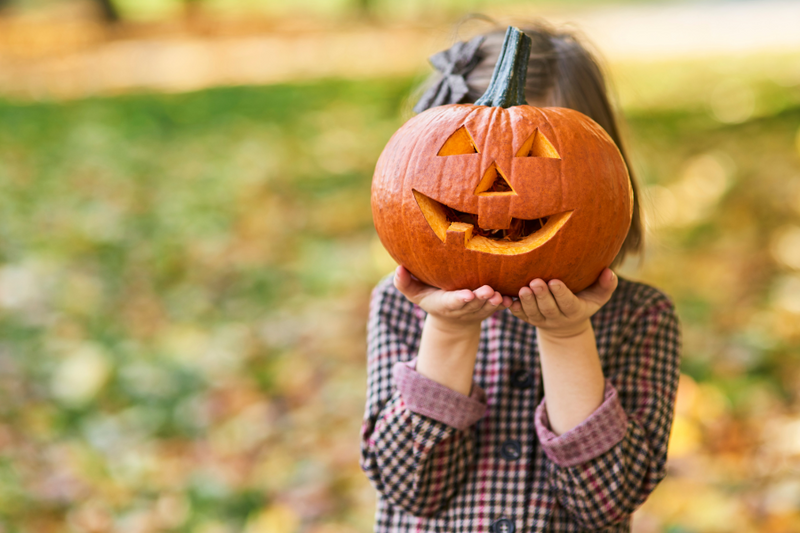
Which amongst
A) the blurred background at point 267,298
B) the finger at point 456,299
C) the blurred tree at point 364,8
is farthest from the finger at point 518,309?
the blurred tree at point 364,8

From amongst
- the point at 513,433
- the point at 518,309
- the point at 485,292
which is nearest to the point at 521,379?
the point at 513,433

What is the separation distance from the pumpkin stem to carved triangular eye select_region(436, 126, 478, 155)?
0.13 metres

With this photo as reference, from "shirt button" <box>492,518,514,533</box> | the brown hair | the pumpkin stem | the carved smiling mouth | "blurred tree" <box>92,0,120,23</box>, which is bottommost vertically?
"shirt button" <box>492,518,514,533</box>

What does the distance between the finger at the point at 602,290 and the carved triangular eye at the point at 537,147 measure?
12.2 inches

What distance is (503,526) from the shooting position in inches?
76.4

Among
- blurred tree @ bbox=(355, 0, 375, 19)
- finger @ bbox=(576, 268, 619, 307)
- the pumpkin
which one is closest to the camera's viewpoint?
the pumpkin

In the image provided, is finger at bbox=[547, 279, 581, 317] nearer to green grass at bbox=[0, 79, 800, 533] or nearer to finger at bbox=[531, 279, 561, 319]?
finger at bbox=[531, 279, 561, 319]

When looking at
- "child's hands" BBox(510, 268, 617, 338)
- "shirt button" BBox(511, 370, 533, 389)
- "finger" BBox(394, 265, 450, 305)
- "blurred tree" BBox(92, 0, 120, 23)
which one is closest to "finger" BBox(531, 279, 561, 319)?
"child's hands" BBox(510, 268, 617, 338)

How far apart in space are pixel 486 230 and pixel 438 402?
478 millimetres

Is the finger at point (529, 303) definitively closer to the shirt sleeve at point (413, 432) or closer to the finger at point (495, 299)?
the finger at point (495, 299)

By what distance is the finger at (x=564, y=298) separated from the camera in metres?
1.62

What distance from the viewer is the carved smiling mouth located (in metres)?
1.62

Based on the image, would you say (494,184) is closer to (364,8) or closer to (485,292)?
(485,292)

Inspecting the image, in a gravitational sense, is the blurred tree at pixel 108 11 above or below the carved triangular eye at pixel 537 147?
above
